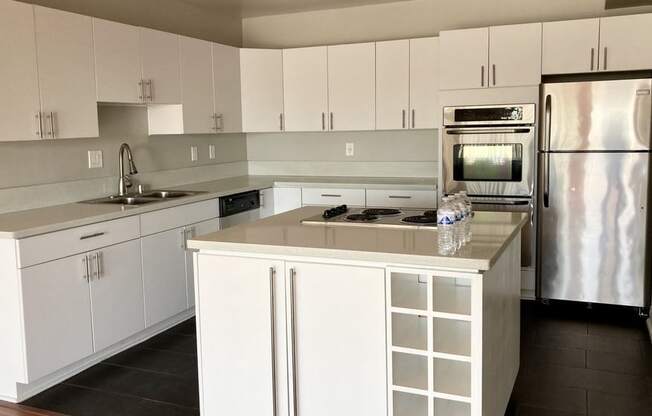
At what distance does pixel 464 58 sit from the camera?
449cm

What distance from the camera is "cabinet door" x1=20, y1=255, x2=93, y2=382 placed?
3037 mm

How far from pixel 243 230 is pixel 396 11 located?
3323mm

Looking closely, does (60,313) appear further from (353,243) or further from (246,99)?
(246,99)

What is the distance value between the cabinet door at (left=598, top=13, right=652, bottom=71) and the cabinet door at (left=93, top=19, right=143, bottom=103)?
3.12m

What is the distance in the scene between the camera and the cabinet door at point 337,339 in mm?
2250

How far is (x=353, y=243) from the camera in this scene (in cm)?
235

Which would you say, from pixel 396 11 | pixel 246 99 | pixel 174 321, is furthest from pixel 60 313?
pixel 396 11

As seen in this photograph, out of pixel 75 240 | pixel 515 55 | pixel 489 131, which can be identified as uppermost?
pixel 515 55

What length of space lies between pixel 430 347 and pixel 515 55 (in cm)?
289

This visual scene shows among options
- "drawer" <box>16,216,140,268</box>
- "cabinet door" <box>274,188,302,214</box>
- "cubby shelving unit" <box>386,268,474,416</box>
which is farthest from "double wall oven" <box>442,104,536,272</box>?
"drawer" <box>16,216,140,268</box>

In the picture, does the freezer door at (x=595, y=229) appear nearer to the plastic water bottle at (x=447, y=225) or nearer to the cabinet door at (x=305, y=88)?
the cabinet door at (x=305, y=88)

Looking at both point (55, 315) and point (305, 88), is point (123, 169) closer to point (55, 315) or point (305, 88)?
point (55, 315)

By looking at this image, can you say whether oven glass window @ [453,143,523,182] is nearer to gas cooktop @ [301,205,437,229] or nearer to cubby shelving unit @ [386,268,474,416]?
gas cooktop @ [301,205,437,229]

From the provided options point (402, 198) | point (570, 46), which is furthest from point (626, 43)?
point (402, 198)
